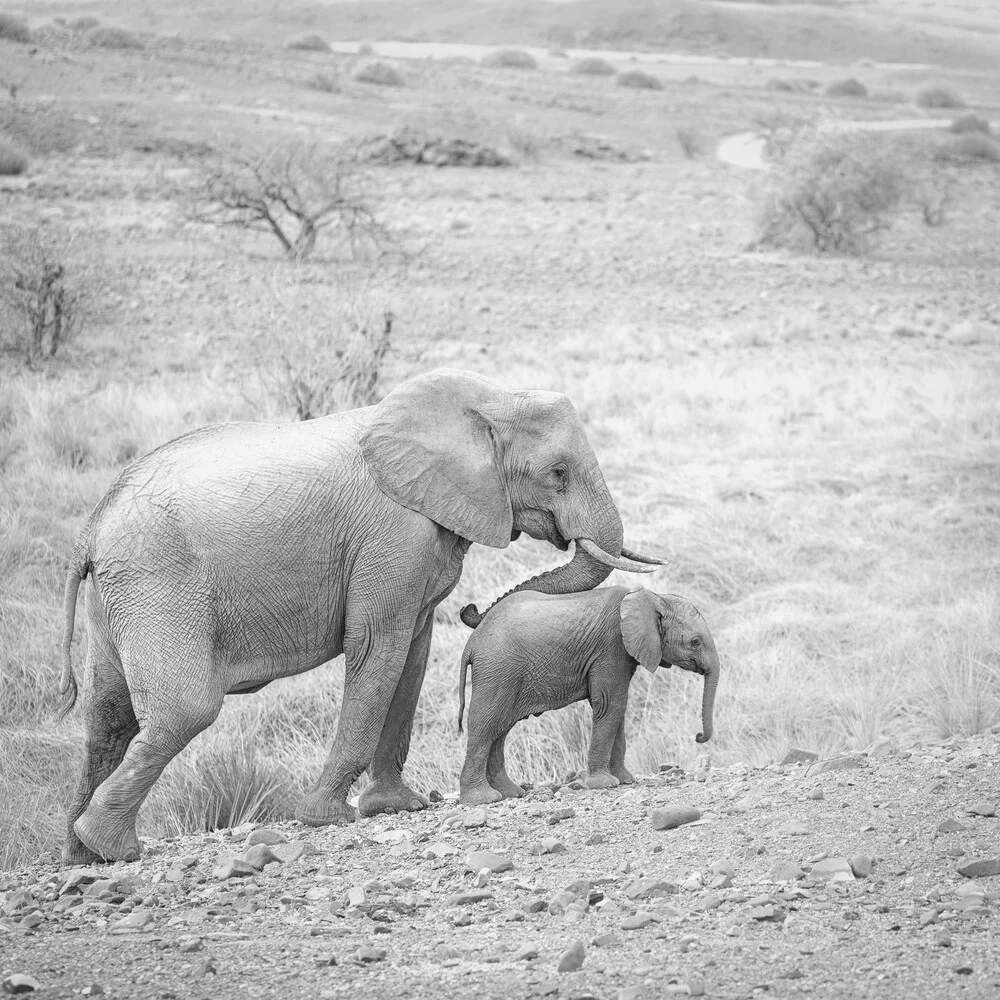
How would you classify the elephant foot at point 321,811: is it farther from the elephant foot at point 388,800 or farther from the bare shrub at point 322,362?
the bare shrub at point 322,362

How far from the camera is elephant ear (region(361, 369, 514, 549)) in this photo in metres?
5.60

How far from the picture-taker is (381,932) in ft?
14.6

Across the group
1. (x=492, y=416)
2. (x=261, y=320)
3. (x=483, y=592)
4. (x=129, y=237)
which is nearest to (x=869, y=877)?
(x=492, y=416)

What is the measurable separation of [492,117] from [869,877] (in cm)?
4447

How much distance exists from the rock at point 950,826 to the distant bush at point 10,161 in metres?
28.1

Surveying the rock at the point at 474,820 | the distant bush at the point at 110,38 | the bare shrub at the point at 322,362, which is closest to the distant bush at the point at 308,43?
the distant bush at the point at 110,38

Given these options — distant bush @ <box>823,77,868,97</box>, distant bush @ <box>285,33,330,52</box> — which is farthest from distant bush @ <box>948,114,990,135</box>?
distant bush @ <box>285,33,330,52</box>

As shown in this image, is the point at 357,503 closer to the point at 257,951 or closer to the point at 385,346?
the point at 257,951

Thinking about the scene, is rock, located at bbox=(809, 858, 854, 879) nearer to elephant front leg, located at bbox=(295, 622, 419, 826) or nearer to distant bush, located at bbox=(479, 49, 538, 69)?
elephant front leg, located at bbox=(295, 622, 419, 826)

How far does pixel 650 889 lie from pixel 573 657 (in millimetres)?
1494

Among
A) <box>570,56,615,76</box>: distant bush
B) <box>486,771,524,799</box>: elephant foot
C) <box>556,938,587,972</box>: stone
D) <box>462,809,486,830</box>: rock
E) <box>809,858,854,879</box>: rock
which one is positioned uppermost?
<box>570,56,615,76</box>: distant bush

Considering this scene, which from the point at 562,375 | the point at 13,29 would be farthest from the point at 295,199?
the point at 13,29

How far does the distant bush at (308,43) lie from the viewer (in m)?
61.1

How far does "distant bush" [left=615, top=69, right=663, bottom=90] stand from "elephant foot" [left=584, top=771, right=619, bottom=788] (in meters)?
62.0
